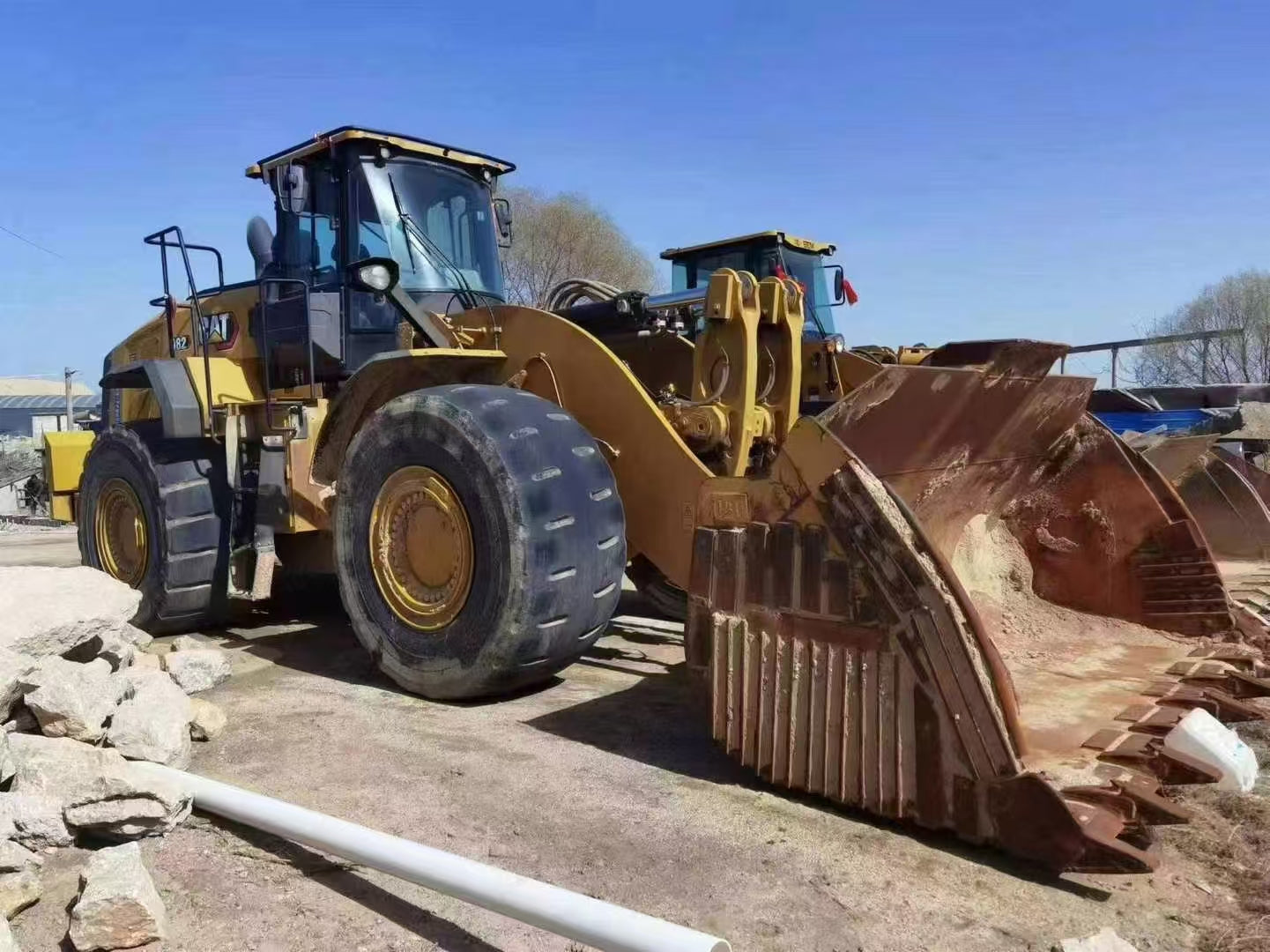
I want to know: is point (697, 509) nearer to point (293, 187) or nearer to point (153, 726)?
point (153, 726)

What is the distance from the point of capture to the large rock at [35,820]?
2861 mm

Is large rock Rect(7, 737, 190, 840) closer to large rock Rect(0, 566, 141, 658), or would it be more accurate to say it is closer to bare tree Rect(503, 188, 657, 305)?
large rock Rect(0, 566, 141, 658)

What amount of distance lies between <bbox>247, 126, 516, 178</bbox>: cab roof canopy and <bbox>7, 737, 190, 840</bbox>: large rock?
3665 mm

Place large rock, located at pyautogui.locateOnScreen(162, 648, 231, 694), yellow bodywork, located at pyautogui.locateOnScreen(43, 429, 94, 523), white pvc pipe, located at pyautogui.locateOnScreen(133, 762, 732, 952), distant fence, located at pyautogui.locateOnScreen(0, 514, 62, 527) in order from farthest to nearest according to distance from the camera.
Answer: distant fence, located at pyautogui.locateOnScreen(0, 514, 62, 527), yellow bodywork, located at pyautogui.locateOnScreen(43, 429, 94, 523), large rock, located at pyautogui.locateOnScreen(162, 648, 231, 694), white pvc pipe, located at pyautogui.locateOnScreen(133, 762, 732, 952)

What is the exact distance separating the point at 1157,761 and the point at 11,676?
3.50 m


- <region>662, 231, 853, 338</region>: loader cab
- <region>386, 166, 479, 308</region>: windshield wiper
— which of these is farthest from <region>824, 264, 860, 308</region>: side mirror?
<region>386, 166, 479, 308</region>: windshield wiper

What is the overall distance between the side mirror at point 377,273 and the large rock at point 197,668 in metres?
1.88

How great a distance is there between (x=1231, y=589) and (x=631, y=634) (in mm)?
3029

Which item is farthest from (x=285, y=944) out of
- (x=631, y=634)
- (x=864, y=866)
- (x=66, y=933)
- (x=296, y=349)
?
(x=296, y=349)

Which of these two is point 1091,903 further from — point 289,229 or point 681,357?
point 289,229

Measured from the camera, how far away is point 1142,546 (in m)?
4.61

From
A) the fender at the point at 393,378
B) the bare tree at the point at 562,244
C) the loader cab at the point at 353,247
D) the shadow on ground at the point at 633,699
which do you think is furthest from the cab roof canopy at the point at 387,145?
the bare tree at the point at 562,244

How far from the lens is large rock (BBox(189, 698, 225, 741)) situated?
399 cm

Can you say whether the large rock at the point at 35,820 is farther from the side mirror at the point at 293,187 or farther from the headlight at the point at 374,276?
the side mirror at the point at 293,187
